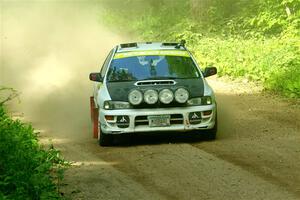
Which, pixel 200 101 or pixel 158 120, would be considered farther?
pixel 200 101

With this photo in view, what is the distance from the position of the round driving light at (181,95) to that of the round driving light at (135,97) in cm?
63

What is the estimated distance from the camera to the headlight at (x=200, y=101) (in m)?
11.5

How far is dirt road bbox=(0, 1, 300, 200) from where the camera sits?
27.3ft

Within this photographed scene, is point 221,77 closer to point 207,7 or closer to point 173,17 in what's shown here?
point 207,7

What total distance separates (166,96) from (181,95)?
263 mm

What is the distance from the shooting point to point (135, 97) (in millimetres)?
11344

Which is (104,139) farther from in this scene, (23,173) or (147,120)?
(23,173)

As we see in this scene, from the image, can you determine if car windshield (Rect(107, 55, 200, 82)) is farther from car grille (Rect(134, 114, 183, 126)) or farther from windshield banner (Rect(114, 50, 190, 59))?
car grille (Rect(134, 114, 183, 126))

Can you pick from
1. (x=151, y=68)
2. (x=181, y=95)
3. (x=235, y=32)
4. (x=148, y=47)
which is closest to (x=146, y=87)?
(x=181, y=95)

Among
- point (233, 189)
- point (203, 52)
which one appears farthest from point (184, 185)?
point (203, 52)

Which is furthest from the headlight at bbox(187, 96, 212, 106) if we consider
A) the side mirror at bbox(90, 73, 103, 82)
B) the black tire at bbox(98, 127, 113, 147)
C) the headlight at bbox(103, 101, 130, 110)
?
the side mirror at bbox(90, 73, 103, 82)

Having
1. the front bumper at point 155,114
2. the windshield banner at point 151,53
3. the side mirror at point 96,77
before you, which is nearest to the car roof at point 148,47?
the windshield banner at point 151,53

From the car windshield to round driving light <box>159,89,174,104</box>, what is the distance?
793mm

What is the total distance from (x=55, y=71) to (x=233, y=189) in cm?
1826
